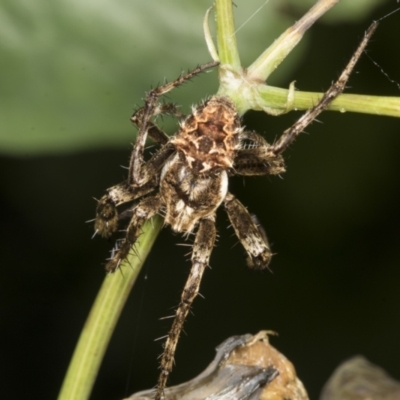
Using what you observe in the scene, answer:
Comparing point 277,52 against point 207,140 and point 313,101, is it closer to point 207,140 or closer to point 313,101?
point 313,101

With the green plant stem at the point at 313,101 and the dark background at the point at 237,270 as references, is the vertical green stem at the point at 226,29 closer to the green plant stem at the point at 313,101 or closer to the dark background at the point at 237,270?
the green plant stem at the point at 313,101

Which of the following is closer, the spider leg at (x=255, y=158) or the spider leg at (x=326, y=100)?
the spider leg at (x=326, y=100)

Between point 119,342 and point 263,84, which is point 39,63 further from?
point 119,342

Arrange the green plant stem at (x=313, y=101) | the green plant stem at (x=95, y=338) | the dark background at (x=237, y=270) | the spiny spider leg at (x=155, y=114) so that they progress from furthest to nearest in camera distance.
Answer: the dark background at (x=237, y=270), the spiny spider leg at (x=155, y=114), the green plant stem at (x=95, y=338), the green plant stem at (x=313, y=101)

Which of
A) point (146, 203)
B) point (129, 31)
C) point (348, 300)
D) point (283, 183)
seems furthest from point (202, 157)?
point (348, 300)

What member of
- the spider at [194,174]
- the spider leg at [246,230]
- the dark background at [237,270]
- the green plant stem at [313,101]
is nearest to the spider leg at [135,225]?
the spider at [194,174]

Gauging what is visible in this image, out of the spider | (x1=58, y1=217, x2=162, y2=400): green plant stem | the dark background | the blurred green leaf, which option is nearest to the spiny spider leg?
the spider
